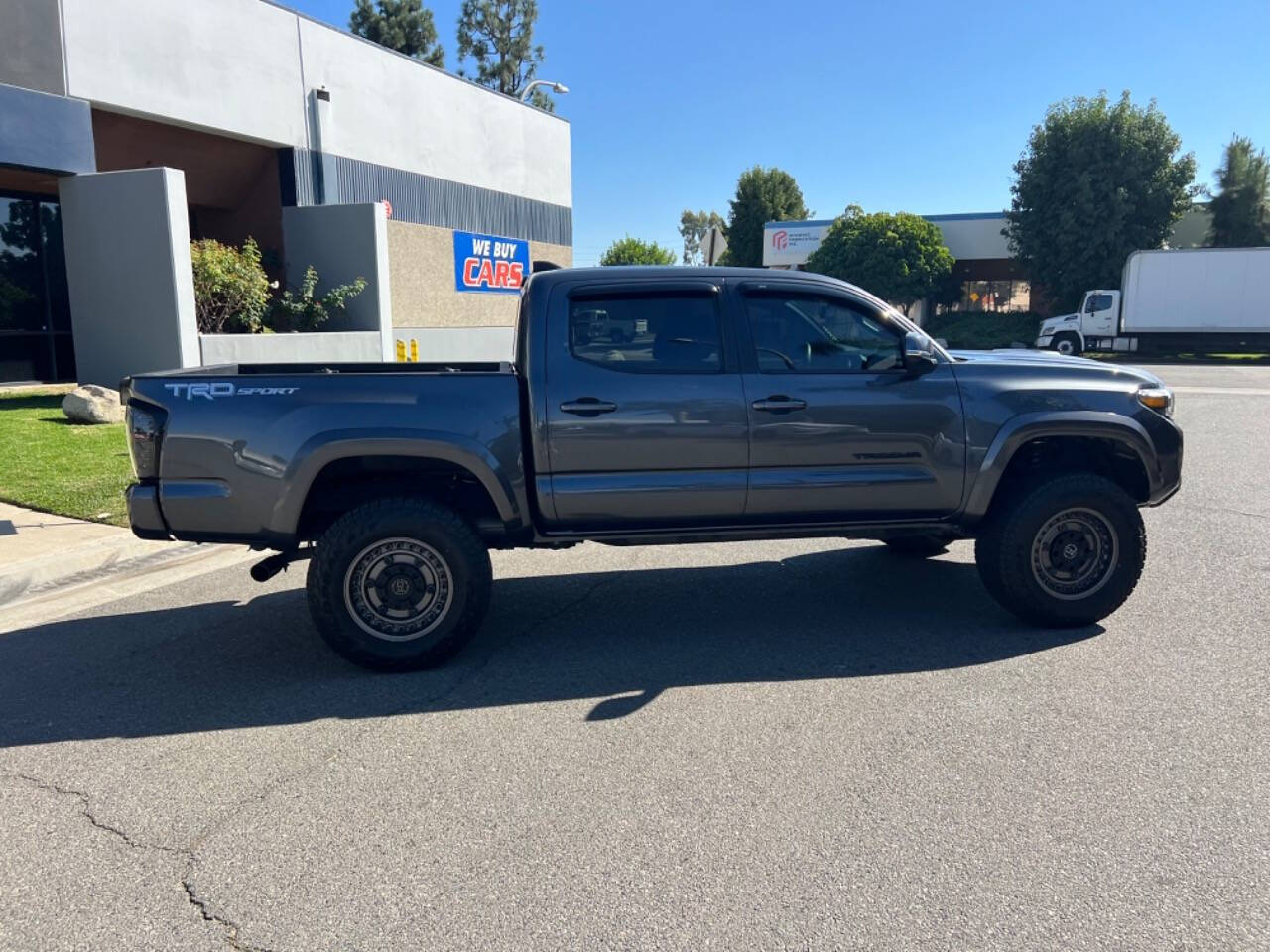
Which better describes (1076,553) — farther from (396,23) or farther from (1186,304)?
(396,23)

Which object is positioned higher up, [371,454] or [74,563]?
[371,454]

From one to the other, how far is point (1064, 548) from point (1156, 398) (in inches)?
41.6

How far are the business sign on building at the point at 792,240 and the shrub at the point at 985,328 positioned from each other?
25.4 feet

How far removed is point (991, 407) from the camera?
5129 mm

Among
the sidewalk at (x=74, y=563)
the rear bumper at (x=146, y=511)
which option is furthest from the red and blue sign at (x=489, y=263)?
the rear bumper at (x=146, y=511)

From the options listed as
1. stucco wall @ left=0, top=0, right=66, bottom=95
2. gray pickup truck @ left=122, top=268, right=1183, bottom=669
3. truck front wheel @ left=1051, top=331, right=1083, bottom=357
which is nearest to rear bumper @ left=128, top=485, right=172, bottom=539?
gray pickup truck @ left=122, top=268, right=1183, bottom=669

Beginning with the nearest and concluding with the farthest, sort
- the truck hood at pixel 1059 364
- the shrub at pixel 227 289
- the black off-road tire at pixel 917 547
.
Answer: the truck hood at pixel 1059 364 < the black off-road tire at pixel 917 547 < the shrub at pixel 227 289

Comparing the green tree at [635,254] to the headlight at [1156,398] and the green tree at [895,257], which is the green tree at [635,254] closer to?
the green tree at [895,257]

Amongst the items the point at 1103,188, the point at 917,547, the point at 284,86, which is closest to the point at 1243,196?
the point at 1103,188

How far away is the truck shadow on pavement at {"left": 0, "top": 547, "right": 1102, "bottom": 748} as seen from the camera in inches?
173

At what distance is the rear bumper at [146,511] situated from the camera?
15.1 ft

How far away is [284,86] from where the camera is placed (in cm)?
1778

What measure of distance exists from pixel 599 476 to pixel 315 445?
1.41m

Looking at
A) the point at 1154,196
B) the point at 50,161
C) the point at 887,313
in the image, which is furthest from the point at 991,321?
the point at 887,313
